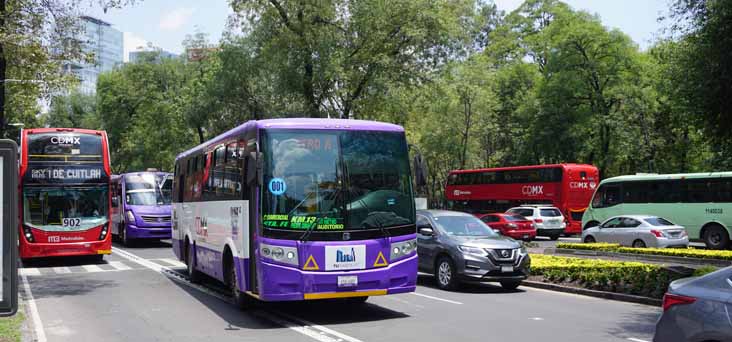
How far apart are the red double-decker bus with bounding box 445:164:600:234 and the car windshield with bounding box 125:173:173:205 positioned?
2029 centimetres

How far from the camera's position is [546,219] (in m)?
35.3

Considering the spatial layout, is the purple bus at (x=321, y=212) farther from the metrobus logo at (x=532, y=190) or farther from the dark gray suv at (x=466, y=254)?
the metrobus logo at (x=532, y=190)

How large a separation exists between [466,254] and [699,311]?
8580mm

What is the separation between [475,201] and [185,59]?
30211mm

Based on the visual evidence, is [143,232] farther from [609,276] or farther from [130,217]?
[609,276]

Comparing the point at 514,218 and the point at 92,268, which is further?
the point at 514,218

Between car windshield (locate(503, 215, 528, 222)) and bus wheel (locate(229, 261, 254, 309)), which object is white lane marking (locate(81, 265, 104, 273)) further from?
car windshield (locate(503, 215, 528, 222))

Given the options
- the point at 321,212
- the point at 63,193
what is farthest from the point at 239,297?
the point at 63,193

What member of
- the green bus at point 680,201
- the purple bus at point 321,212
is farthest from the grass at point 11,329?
the green bus at point 680,201

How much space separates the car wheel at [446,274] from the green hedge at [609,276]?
241cm

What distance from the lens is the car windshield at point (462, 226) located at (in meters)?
15.7

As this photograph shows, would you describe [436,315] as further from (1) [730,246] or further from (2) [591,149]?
(2) [591,149]

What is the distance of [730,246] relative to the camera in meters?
27.7

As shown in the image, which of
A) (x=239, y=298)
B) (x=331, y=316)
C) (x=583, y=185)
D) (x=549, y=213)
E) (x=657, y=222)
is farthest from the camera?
(x=583, y=185)
